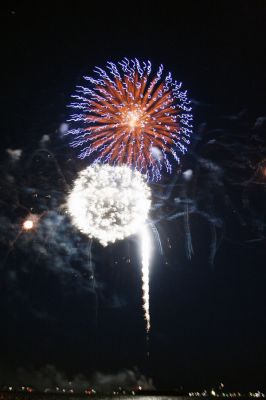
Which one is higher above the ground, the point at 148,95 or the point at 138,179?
the point at 148,95

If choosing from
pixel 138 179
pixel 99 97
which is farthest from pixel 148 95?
pixel 138 179

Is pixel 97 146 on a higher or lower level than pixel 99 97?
lower

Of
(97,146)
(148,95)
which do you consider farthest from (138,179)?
(148,95)

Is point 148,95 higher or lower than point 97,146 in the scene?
higher

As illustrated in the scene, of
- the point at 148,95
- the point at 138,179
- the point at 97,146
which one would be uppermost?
the point at 148,95

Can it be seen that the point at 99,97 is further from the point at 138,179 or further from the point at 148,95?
the point at 138,179

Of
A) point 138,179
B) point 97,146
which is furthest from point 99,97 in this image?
point 138,179

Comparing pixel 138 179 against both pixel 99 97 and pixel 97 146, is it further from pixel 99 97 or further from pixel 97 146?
pixel 99 97
